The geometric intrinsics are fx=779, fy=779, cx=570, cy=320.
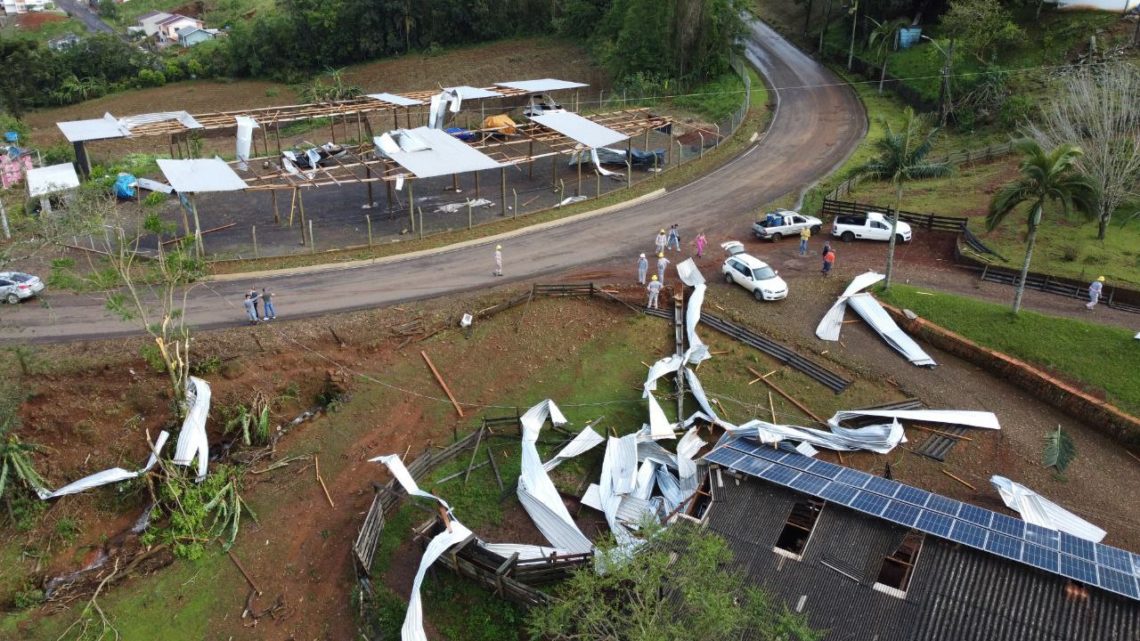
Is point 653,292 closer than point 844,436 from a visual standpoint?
No

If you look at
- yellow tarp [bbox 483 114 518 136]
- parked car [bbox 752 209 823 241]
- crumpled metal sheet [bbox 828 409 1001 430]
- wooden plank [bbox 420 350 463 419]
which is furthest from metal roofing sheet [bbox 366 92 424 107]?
crumpled metal sheet [bbox 828 409 1001 430]

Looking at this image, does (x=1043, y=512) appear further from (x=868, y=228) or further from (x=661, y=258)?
(x=868, y=228)

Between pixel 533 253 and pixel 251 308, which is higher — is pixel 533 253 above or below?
below

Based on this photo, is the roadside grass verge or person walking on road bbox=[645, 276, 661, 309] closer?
the roadside grass verge

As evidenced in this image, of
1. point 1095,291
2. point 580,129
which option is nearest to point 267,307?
point 580,129

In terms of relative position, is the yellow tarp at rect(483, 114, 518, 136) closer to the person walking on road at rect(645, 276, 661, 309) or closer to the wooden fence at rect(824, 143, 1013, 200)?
the wooden fence at rect(824, 143, 1013, 200)

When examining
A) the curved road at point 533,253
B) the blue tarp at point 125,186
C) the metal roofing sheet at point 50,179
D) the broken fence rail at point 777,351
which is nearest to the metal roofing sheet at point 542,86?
the curved road at point 533,253

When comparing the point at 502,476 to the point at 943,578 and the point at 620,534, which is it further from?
the point at 943,578
